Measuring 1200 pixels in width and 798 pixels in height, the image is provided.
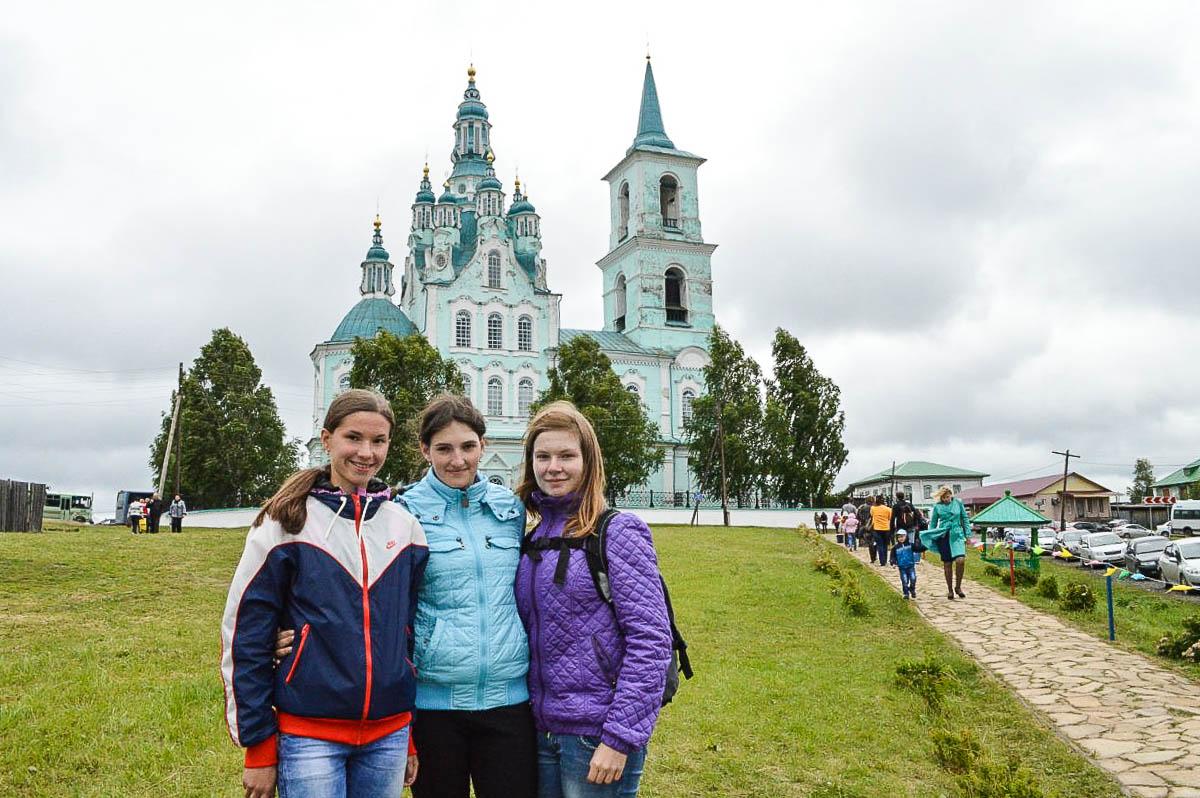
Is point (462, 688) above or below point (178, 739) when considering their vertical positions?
above

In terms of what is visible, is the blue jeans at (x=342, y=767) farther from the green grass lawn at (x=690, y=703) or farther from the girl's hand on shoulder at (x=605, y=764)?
the green grass lawn at (x=690, y=703)

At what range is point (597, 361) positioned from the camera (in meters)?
40.5

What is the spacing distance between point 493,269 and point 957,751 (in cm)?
4521

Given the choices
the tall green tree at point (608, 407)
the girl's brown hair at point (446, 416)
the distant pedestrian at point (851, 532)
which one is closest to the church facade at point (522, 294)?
the tall green tree at point (608, 407)

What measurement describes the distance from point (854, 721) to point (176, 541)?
18.0 m

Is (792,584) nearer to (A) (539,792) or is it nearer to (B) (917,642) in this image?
(B) (917,642)

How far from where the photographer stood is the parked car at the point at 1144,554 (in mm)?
25094

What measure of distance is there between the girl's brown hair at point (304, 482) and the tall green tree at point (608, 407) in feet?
111

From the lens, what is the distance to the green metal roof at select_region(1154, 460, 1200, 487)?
255 feet

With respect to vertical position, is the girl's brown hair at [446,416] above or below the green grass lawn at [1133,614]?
above

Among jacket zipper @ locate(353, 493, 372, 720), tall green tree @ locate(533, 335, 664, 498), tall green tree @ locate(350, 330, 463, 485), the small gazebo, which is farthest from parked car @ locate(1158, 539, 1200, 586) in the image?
tall green tree @ locate(350, 330, 463, 485)

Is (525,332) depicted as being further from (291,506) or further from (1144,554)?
(291,506)

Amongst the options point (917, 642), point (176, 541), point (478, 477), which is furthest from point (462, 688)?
point (176, 541)

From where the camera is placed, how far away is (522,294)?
50.1 m
